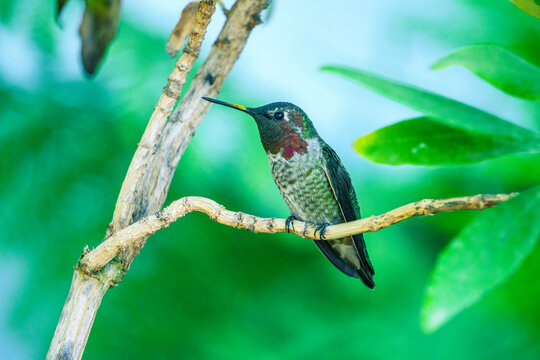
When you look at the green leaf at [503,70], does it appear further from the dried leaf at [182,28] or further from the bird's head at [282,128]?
the bird's head at [282,128]

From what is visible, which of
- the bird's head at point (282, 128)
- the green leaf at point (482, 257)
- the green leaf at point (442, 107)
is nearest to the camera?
the green leaf at point (482, 257)

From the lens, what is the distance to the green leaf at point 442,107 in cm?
68

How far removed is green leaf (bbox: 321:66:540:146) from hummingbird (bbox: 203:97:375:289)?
99 cm

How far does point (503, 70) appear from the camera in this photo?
74 centimetres

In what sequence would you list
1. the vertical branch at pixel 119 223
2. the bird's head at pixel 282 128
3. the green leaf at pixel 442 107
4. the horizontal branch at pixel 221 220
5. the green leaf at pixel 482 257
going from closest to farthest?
the green leaf at pixel 482 257, the green leaf at pixel 442 107, the horizontal branch at pixel 221 220, the vertical branch at pixel 119 223, the bird's head at pixel 282 128

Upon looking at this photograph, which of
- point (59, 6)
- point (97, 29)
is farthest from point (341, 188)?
point (59, 6)

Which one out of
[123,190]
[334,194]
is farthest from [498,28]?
[123,190]

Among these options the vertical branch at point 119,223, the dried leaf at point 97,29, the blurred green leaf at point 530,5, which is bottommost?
the vertical branch at point 119,223

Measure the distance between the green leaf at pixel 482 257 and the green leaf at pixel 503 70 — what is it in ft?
0.55

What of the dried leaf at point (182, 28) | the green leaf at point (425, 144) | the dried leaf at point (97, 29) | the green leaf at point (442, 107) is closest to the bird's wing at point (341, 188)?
the dried leaf at point (182, 28)

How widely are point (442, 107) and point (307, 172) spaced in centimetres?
106

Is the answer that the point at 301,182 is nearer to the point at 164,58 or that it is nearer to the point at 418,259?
the point at 418,259

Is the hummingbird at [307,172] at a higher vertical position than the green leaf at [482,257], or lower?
higher

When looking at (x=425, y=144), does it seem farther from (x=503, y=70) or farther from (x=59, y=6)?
(x=59, y=6)
